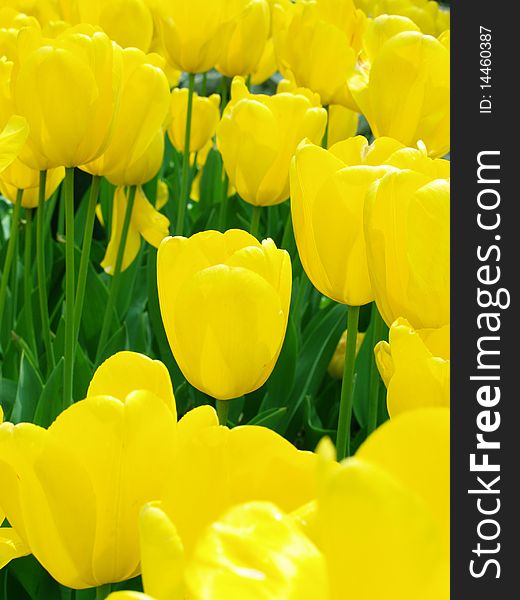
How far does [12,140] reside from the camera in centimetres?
82

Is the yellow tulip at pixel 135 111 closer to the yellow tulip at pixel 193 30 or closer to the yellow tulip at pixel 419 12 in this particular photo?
the yellow tulip at pixel 193 30

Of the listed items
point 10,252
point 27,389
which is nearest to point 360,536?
point 27,389

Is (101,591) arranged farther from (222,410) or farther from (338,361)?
(338,361)

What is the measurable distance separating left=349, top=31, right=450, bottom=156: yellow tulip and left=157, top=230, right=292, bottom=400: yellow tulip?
0.47 m

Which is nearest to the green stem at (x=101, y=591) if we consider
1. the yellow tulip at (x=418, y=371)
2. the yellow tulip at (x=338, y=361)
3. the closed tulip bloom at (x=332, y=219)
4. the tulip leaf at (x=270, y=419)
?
the yellow tulip at (x=418, y=371)

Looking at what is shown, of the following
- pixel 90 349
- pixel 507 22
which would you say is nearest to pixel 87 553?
pixel 507 22

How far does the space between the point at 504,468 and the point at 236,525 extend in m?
0.18

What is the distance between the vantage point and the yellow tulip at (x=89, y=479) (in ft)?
1.50

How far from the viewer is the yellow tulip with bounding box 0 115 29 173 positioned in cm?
79

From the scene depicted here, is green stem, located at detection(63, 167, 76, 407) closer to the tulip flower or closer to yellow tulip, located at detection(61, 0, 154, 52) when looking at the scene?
yellow tulip, located at detection(61, 0, 154, 52)

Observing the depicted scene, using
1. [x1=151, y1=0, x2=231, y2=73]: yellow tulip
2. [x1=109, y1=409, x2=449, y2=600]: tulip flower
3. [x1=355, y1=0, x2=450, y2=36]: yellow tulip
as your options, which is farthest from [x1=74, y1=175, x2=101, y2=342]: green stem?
[x1=355, y1=0, x2=450, y2=36]: yellow tulip

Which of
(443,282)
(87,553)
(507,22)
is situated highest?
(507,22)

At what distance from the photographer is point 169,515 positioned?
0.38 meters

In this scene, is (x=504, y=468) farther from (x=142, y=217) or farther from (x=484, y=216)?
(x=142, y=217)
